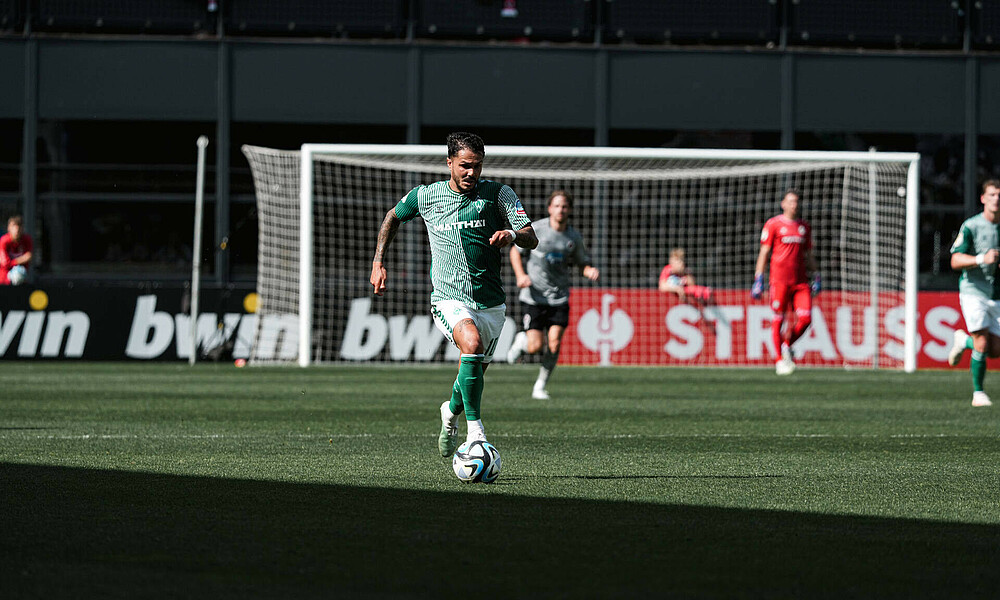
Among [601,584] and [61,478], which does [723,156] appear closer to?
[61,478]

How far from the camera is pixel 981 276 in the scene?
13312 millimetres

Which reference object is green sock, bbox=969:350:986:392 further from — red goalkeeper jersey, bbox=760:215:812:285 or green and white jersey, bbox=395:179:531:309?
green and white jersey, bbox=395:179:531:309

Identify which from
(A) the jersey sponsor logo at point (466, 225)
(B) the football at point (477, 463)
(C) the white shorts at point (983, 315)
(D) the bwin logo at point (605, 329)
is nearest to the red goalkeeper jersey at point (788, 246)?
(D) the bwin logo at point (605, 329)

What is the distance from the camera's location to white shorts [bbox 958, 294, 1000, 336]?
13242mm

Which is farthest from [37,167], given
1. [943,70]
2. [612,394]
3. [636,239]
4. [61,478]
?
[61,478]

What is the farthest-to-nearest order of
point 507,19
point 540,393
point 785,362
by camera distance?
1. point 507,19
2. point 785,362
3. point 540,393

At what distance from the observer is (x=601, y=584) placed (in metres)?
4.82

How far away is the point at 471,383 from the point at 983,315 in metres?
6.93

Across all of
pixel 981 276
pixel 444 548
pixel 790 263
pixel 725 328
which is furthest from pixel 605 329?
pixel 444 548

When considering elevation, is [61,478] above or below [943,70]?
below

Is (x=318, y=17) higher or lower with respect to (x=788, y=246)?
higher

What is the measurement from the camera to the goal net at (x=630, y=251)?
20.9 metres

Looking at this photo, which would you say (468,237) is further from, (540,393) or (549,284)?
(549,284)

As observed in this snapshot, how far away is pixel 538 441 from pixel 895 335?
12.2m
